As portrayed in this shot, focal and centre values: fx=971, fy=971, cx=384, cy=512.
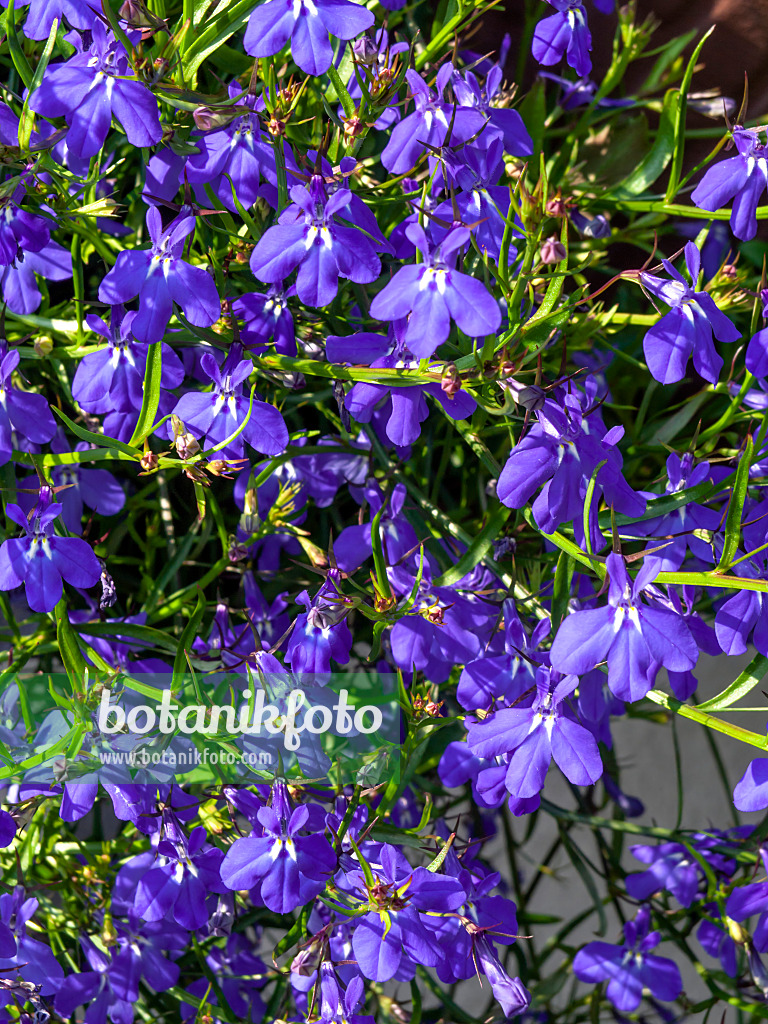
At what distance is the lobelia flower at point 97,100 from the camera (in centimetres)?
50

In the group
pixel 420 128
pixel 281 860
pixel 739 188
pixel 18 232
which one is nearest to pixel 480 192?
pixel 420 128

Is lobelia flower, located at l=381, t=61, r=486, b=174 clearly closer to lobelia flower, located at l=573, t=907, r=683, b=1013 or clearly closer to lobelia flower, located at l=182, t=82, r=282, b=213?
lobelia flower, located at l=182, t=82, r=282, b=213

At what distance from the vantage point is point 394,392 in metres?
0.53

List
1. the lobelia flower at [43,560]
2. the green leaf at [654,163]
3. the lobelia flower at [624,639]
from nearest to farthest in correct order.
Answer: the lobelia flower at [624,639], the lobelia flower at [43,560], the green leaf at [654,163]

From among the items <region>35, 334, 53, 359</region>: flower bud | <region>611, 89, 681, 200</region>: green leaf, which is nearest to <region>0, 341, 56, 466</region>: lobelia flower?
<region>35, 334, 53, 359</region>: flower bud

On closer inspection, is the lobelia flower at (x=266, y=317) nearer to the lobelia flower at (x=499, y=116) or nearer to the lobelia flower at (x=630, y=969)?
the lobelia flower at (x=499, y=116)

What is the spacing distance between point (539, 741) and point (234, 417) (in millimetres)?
254

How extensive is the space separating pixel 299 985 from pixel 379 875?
9cm

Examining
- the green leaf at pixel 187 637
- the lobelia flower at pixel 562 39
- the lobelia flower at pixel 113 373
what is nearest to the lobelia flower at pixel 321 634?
the green leaf at pixel 187 637

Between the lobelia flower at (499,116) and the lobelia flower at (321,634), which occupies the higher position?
the lobelia flower at (499,116)

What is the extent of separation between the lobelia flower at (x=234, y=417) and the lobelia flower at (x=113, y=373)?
40 millimetres

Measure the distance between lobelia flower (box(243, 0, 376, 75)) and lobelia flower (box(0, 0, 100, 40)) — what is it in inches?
3.9

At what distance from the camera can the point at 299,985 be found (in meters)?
0.59

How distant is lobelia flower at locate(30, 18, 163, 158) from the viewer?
502 mm
